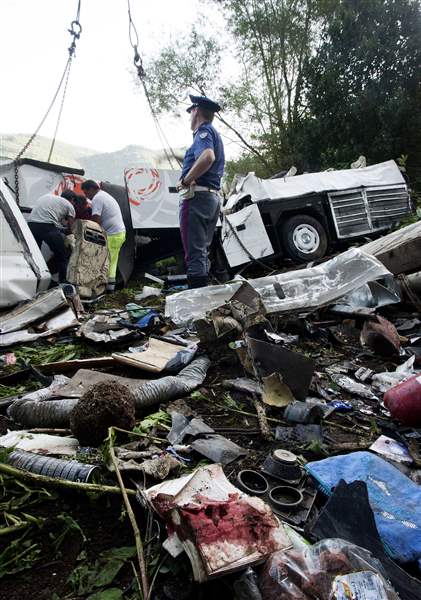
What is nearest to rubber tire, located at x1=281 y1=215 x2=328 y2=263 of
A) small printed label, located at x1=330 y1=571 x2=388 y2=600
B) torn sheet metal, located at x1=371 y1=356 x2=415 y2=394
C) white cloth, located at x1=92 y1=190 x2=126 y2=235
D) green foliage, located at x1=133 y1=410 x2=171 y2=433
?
white cloth, located at x1=92 y1=190 x2=126 y2=235

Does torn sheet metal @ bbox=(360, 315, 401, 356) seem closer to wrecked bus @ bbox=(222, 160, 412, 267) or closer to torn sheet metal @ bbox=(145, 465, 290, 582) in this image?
torn sheet metal @ bbox=(145, 465, 290, 582)

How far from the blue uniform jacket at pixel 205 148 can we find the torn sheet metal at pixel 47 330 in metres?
1.87

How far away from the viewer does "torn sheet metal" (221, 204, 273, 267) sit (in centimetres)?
634

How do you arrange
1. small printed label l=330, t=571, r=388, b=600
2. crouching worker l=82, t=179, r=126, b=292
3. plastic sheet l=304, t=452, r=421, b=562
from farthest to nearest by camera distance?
crouching worker l=82, t=179, r=126, b=292 → plastic sheet l=304, t=452, r=421, b=562 → small printed label l=330, t=571, r=388, b=600

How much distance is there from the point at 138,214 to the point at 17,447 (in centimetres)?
633

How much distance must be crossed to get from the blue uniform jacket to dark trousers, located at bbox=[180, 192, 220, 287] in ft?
0.43

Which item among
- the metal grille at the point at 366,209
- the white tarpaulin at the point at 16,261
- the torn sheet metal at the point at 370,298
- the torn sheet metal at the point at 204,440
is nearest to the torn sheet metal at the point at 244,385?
the torn sheet metal at the point at 204,440

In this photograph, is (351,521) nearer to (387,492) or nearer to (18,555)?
(387,492)

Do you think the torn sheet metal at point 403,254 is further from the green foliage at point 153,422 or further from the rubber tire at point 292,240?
the green foliage at point 153,422

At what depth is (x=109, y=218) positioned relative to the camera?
6258 mm

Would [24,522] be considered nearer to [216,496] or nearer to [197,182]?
[216,496]

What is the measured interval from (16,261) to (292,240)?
159 inches

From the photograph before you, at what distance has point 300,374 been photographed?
239cm

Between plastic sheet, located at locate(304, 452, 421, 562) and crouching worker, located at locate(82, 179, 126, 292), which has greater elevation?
crouching worker, located at locate(82, 179, 126, 292)
